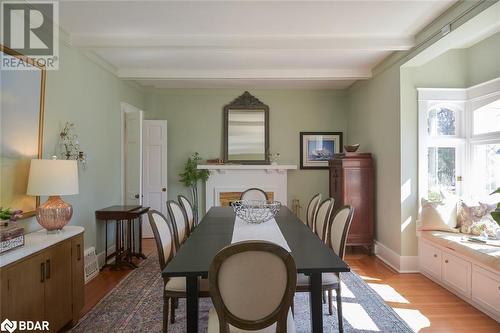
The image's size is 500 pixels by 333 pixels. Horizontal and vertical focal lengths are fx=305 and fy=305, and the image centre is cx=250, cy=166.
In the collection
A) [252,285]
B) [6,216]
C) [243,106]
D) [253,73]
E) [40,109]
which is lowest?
[252,285]

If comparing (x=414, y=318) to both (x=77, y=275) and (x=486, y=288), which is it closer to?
(x=486, y=288)

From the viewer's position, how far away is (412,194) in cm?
379

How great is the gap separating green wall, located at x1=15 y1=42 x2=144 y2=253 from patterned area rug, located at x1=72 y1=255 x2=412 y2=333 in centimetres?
96

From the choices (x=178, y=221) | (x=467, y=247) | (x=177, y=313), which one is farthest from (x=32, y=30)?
(x=467, y=247)

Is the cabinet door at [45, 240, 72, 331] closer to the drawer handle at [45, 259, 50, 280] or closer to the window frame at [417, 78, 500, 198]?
the drawer handle at [45, 259, 50, 280]

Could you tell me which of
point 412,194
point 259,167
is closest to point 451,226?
point 412,194

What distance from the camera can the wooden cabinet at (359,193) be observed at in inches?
178

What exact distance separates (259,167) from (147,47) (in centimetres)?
280

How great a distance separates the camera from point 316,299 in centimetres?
181

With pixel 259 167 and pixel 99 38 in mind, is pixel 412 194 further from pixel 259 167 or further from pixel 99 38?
pixel 99 38

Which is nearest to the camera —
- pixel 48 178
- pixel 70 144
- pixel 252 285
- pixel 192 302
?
pixel 252 285

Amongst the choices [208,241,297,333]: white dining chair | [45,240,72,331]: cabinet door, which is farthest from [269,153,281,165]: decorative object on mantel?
[208,241,297,333]: white dining chair

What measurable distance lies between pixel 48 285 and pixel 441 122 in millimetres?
4439

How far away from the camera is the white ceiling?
110 inches
